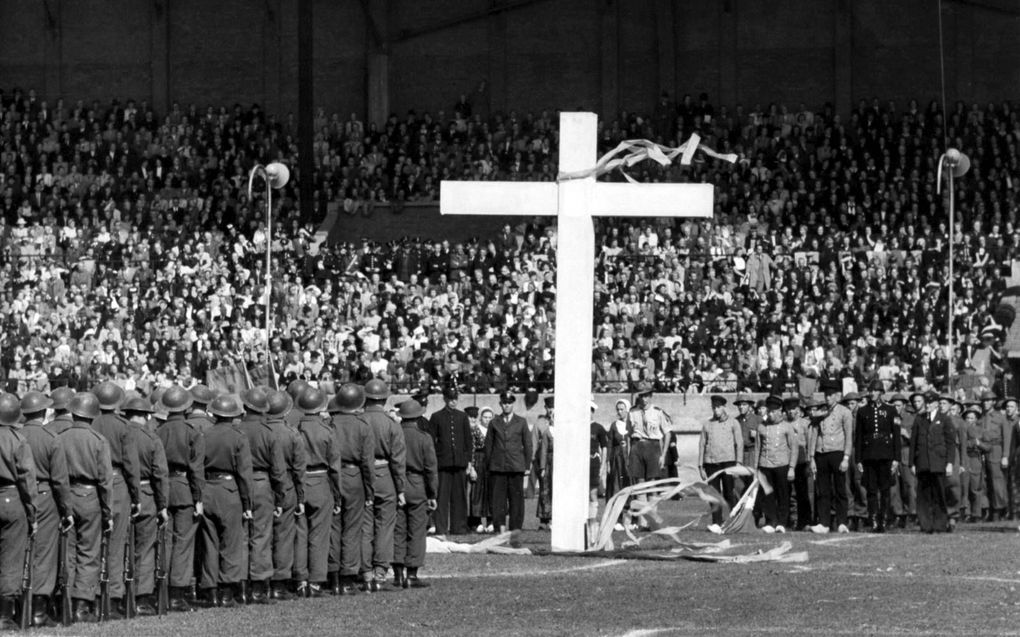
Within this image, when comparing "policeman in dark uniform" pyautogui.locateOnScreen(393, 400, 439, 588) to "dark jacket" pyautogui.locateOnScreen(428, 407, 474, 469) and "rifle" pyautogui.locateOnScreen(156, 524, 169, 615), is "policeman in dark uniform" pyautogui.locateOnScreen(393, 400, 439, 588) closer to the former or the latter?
"rifle" pyautogui.locateOnScreen(156, 524, 169, 615)

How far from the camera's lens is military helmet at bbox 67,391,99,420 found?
570 inches

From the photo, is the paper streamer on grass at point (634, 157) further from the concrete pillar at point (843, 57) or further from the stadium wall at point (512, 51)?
the stadium wall at point (512, 51)

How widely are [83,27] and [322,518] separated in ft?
121

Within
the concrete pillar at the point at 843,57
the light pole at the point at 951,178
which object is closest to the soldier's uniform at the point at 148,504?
the light pole at the point at 951,178

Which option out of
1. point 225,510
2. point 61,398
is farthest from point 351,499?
point 61,398

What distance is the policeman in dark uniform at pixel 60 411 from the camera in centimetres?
1461

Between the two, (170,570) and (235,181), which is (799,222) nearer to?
(235,181)

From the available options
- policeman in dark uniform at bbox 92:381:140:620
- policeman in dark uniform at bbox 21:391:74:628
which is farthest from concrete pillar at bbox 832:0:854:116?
policeman in dark uniform at bbox 21:391:74:628

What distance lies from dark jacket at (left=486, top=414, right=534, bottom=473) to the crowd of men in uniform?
2.12m

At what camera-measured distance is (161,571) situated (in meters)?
14.9

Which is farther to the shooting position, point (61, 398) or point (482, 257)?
point (482, 257)

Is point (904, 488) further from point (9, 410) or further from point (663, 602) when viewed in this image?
point (9, 410)

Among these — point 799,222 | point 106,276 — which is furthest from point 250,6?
point 799,222

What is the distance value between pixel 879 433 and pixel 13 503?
1199 cm
